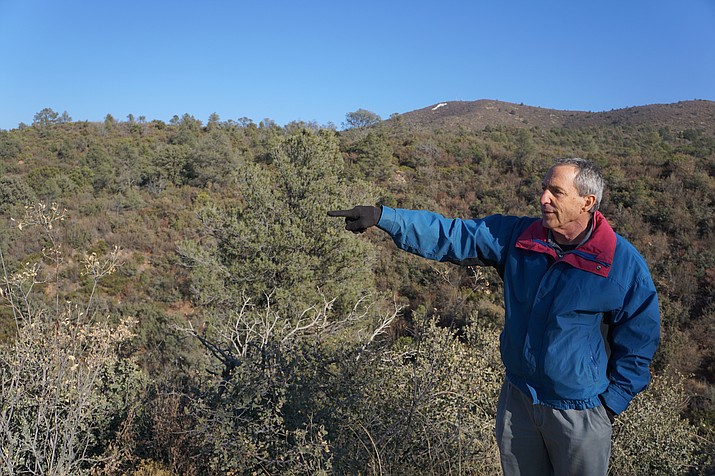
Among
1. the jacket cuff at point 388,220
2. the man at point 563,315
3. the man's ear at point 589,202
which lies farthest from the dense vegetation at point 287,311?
the man's ear at point 589,202

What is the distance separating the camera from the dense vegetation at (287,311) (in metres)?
2.69

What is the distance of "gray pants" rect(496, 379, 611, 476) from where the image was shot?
1.45 m

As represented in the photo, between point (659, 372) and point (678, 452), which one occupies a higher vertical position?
point (678, 452)

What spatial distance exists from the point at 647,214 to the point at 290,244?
43.5 ft

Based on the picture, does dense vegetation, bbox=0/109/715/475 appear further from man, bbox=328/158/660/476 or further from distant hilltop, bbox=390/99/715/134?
distant hilltop, bbox=390/99/715/134

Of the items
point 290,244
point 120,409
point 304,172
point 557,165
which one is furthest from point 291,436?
point 304,172

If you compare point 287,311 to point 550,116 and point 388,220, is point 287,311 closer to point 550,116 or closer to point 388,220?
point 388,220

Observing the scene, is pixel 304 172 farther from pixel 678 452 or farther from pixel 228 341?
pixel 678 452

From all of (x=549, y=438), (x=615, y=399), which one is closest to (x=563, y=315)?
(x=615, y=399)

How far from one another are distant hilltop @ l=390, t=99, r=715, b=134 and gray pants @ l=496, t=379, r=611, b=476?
36982mm

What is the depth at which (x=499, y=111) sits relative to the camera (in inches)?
2071

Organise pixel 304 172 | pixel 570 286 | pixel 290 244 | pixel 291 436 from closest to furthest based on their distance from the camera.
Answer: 1. pixel 570 286
2. pixel 291 436
3. pixel 290 244
4. pixel 304 172

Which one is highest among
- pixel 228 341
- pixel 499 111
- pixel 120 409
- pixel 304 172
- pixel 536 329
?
pixel 499 111

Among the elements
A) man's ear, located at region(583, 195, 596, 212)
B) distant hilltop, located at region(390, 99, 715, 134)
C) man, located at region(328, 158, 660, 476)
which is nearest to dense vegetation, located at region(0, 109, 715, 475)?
man, located at region(328, 158, 660, 476)
